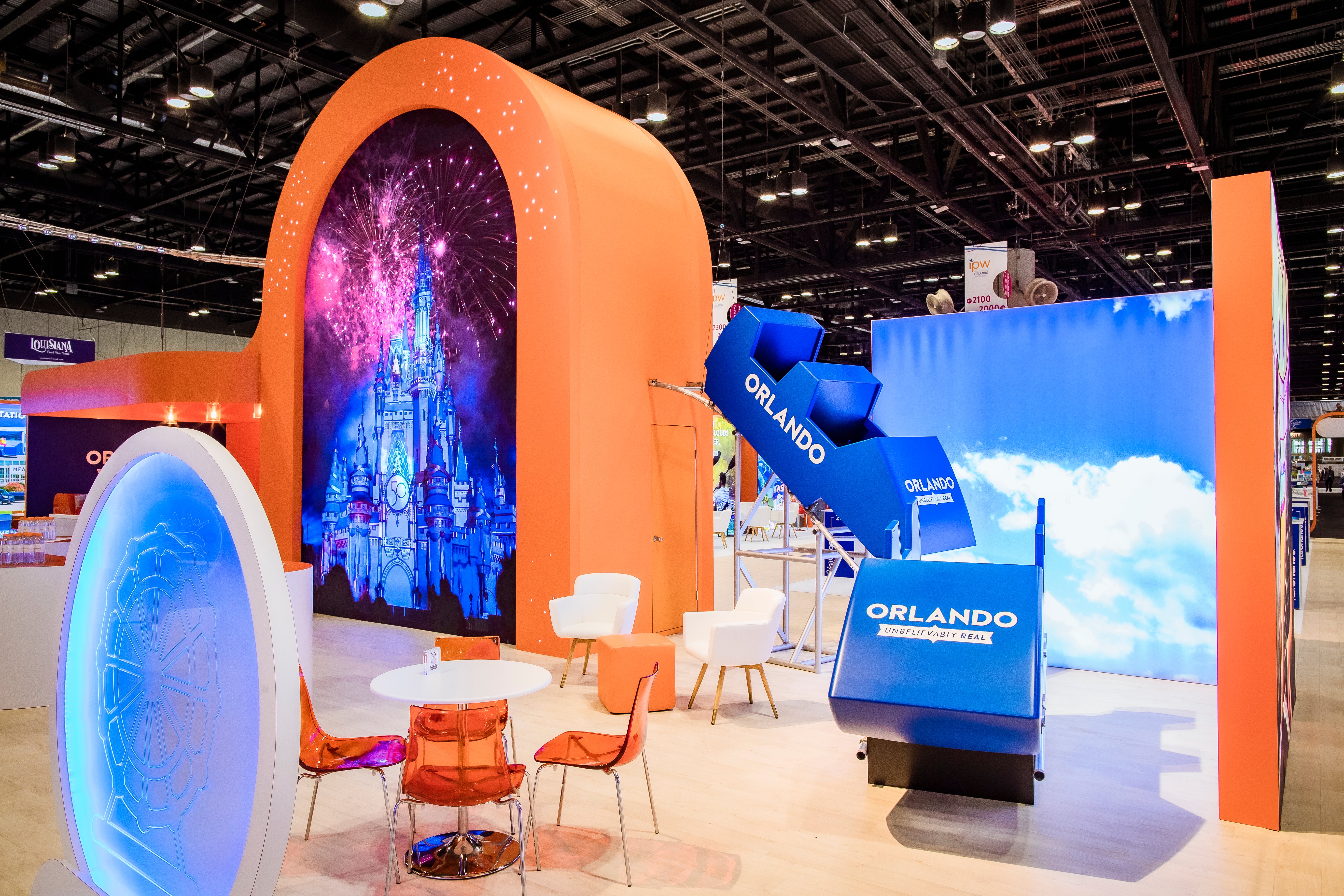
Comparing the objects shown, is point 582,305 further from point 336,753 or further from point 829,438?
point 336,753

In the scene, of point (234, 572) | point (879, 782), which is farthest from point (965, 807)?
point (234, 572)

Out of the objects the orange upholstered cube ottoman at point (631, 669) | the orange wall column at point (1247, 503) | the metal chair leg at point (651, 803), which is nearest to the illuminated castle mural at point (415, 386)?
the orange upholstered cube ottoman at point (631, 669)

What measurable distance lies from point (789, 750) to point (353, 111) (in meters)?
8.07

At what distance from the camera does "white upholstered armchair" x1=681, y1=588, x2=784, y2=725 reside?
5.52 metres

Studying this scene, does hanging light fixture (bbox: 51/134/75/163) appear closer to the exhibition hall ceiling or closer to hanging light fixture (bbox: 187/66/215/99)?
the exhibition hall ceiling

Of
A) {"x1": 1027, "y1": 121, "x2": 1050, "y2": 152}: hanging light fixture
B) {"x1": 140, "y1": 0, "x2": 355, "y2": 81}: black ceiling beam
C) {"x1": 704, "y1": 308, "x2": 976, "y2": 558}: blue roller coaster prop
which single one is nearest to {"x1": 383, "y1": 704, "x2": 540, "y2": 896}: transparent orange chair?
{"x1": 704, "y1": 308, "x2": 976, "y2": 558}: blue roller coaster prop

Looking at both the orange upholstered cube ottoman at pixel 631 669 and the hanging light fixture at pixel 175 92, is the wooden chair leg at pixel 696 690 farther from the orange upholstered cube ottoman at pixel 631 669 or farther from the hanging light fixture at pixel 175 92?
the hanging light fixture at pixel 175 92

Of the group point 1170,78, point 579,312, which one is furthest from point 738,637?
point 1170,78

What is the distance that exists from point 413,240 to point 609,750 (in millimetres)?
6629

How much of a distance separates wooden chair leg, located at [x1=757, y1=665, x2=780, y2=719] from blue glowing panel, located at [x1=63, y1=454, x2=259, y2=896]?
12.7 feet

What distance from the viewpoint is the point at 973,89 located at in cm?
1052

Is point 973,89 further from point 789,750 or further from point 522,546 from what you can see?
point 789,750

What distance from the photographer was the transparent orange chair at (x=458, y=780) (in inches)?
129

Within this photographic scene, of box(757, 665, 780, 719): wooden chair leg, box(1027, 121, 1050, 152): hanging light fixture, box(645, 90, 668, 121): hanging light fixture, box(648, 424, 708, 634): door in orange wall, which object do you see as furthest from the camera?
box(1027, 121, 1050, 152): hanging light fixture
